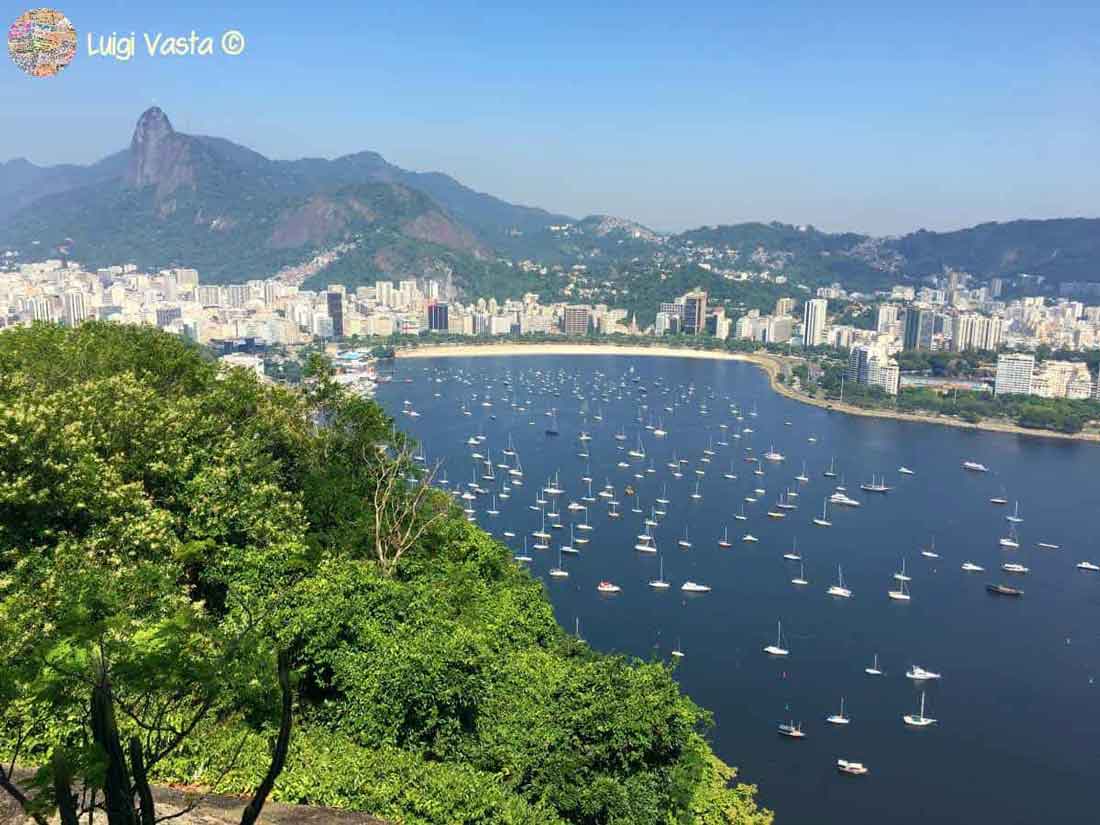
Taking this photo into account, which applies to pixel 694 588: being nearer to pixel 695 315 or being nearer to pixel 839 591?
pixel 839 591

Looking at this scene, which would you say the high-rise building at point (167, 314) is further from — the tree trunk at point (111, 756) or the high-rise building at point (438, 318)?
the tree trunk at point (111, 756)

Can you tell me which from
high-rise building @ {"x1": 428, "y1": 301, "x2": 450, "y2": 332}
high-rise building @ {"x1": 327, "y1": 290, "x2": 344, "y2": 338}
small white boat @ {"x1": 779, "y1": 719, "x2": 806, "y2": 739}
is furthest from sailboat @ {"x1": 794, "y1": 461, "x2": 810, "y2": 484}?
high-rise building @ {"x1": 428, "y1": 301, "x2": 450, "y2": 332}

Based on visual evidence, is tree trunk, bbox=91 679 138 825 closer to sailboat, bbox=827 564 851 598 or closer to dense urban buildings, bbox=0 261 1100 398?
sailboat, bbox=827 564 851 598

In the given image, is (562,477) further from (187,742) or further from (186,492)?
(187,742)

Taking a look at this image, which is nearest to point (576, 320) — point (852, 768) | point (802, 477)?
point (802, 477)

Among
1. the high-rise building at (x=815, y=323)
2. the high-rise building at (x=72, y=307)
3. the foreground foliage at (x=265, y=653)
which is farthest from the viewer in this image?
the high-rise building at (x=815, y=323)

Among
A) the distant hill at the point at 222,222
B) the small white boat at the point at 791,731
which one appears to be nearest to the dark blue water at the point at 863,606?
the small white boat at the point at 791,731
